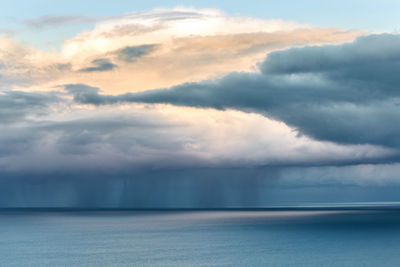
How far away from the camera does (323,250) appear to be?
119 meters

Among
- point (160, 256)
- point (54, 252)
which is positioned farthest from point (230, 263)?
point (54, 252)

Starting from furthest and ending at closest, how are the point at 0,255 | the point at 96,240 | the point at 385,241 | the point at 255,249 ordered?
the point at 96,240 < the point at 385,241 < the point at 255,249 < the point at 0,255

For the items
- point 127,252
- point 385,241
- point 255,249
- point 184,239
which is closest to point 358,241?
point 385,241

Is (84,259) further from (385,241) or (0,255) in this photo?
(385,241)

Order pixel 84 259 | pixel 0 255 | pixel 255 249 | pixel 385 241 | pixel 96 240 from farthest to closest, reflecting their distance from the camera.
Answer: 1. pixel 96 240
2. pixel 385 241
3. pixel 255 249
4. pixel 0 255
5. pixel 84 259

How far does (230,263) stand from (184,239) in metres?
56.1

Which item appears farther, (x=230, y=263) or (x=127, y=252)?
(x=127, y=252)

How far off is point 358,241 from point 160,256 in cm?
6314

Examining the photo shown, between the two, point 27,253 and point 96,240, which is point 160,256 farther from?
point 96,240

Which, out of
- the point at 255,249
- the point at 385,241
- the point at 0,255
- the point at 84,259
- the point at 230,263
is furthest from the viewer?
the point at 385,241

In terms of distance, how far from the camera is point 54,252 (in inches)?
4717

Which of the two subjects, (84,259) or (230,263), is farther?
(84,259)

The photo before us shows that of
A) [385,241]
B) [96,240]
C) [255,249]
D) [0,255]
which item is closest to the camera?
[0,255]

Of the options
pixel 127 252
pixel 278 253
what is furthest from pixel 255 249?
pixel 127 252
